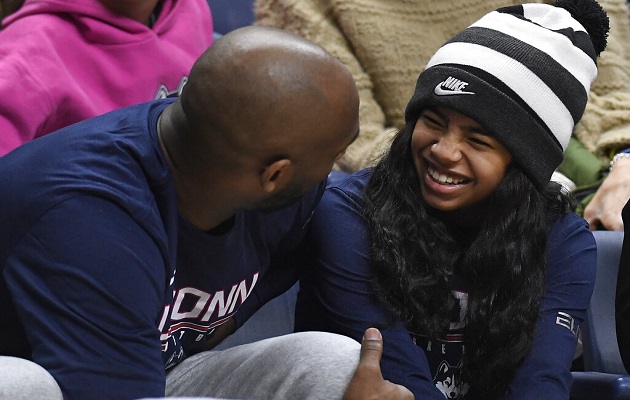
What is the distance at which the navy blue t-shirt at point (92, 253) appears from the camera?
116cm

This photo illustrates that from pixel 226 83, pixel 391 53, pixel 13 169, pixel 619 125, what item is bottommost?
pixel 619 125

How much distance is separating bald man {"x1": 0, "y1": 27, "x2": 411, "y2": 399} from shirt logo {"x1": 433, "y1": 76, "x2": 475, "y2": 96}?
359 mm

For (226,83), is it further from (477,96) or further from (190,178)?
(477,96)

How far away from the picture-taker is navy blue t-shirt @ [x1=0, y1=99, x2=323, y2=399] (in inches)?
45.8

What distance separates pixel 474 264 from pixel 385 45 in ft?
2.85

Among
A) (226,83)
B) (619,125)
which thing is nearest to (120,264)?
(226,83)

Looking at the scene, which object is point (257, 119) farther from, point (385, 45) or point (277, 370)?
point (385, 45)

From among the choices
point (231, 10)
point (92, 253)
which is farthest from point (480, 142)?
point (231, 10)

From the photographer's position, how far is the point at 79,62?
6.66 ft

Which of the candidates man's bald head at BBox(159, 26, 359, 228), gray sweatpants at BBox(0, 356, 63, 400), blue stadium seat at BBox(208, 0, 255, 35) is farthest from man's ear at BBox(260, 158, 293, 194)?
blue stadium seat at BBox(208, 0, 255, 35)

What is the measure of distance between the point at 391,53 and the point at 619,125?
0.60m

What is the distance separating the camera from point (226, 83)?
1.26 metres

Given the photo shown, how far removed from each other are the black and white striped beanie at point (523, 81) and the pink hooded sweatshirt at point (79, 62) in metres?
0.67

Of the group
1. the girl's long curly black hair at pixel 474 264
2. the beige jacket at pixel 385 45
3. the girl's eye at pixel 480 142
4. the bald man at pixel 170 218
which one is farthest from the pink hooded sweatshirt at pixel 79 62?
the girl's eye at pixel 480 142
